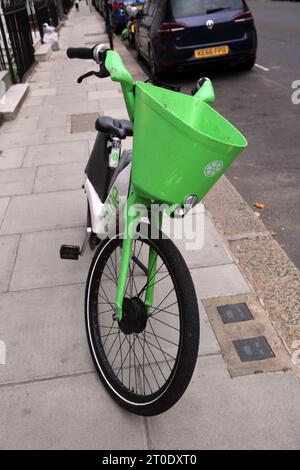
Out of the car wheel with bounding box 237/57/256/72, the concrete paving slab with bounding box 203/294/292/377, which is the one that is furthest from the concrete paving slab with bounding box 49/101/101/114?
the concrete paving slab with bounding box 203/294/292/377

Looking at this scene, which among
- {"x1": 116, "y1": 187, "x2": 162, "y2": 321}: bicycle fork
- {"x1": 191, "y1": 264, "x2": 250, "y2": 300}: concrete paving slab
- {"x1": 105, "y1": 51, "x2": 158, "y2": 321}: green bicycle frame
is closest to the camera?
{"x1": 105, "y1": 51, "x2": 158, "y2": 321}: green bicycle frame

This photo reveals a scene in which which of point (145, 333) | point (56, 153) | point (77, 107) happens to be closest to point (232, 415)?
point (145, 333)

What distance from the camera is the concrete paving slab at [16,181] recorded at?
4598 mm

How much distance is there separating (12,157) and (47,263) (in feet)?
8.71

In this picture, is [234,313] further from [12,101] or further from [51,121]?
[12,101]

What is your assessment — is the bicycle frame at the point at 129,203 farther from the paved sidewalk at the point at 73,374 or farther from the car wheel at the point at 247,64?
the car wheel at the point at 247,64

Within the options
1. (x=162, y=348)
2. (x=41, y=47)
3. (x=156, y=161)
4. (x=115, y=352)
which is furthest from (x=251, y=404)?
(x=41, y=47)

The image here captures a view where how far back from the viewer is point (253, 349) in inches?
96.2

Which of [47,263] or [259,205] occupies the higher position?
[47,263]

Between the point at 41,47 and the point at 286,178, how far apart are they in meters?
10.9

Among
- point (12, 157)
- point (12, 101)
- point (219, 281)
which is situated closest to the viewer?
point (219, 281)

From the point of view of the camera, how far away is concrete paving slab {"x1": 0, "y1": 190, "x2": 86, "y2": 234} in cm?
392

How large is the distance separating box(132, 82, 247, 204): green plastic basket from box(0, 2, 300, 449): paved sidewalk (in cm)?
112

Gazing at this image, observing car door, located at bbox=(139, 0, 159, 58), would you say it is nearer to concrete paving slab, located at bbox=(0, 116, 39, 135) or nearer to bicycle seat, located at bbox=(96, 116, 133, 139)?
concrete paving slab, located at bbox=(0, 116, 39, 135)
